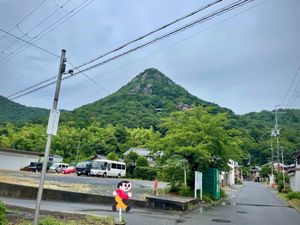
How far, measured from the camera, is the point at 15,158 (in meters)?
41.9

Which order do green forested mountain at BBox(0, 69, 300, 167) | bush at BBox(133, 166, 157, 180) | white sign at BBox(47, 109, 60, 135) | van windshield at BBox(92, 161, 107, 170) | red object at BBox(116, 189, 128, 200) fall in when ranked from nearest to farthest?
white sign at BBox(47, 109, 60, 135) → red object at BBox(116, 189, 128, 200) → green forested mountain at BBox(0, 69, 300, 167) → van windshield at BBox(92, 161, 107, 170) → bush at BBox(133, 166, 157, 180)

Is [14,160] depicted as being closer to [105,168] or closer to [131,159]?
[105,168]

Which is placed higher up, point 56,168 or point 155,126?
point 155,126

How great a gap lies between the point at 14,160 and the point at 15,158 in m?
0.35

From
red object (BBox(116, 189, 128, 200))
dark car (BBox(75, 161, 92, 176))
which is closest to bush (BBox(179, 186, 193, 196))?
red object (BBox(116, 189, 128, 200))

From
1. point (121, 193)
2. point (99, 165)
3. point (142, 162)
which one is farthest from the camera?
point (142, 162)

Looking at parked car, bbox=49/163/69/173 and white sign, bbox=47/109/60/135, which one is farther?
parked car, bbox=49/163/69/173

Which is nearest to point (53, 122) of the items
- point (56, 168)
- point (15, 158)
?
point (56, 168)

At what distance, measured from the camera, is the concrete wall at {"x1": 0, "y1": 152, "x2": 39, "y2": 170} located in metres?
40.1

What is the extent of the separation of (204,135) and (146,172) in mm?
27018

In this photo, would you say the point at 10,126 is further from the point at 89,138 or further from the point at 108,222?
the point at 108,222

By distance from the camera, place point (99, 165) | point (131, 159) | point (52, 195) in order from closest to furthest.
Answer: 1. point (52, 195)
2. point (99, 165)
3. point (131, 159)

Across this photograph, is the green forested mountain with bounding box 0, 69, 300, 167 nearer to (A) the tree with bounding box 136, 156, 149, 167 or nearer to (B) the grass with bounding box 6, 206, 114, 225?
(A) the tree with bounding box 136, 156, 149, 167

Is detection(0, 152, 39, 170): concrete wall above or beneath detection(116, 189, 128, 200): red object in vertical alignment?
above
